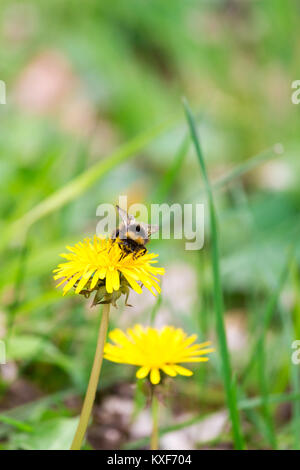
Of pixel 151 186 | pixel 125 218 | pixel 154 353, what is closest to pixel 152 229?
pixel 125 218

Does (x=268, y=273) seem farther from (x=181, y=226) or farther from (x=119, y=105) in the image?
(x=119, y=105)

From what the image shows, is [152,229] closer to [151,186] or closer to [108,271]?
[108,271]

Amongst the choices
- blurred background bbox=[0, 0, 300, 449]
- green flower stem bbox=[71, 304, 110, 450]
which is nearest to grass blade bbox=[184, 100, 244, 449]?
blurred background bbox=[0, 0, 300, 449]

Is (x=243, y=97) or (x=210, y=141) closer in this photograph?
(x=210, y=141)

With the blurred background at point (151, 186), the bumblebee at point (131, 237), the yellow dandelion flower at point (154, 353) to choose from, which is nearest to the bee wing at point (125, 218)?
the bumblebee at point (131, 237)

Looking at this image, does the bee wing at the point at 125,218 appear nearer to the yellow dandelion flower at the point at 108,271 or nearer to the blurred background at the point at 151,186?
the yellow dandelion flower at the point at 108,271

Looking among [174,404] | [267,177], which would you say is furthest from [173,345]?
[267,177]
